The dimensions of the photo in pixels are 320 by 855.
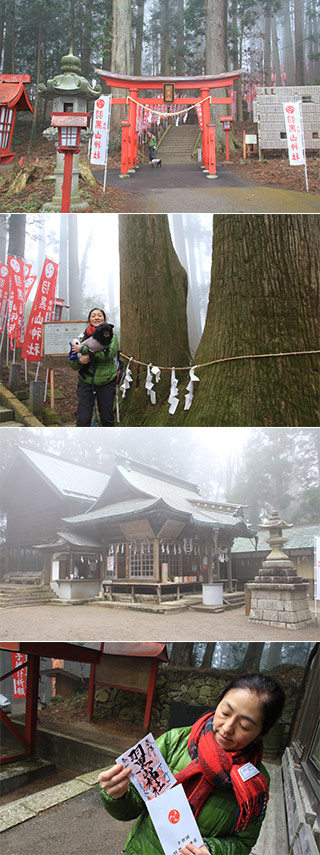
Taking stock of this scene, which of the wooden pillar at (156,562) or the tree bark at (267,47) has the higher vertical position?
the tree bark at (267,47)

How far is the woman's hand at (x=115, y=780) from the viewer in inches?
57.5

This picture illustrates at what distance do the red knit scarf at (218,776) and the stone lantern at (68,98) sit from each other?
278 cm

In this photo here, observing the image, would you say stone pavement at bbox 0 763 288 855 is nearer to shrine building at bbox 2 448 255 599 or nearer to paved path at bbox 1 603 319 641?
paved path at bbox 1 603 319 641

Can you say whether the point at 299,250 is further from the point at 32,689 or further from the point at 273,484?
the point at 32,689

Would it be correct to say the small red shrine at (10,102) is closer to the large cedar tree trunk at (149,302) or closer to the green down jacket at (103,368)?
the large cedar tree trunk at (149,302)

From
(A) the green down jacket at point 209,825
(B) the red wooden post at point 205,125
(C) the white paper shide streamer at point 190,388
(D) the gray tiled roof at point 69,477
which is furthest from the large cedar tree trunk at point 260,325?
(A) the green down jacket at point 209,825

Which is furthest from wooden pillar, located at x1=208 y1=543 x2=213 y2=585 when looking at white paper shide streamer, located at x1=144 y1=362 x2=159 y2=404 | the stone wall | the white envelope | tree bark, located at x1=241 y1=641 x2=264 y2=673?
tree bark, located at x1=241 y1=641 x2=264 y2=673

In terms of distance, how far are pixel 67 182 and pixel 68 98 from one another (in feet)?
1.47

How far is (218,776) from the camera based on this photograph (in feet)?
4.75

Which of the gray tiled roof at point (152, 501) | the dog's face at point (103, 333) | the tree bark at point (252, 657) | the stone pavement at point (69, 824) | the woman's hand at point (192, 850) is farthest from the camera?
the tree bark at point (252, 657)

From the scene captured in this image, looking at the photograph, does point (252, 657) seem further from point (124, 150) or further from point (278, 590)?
point (124, 150)

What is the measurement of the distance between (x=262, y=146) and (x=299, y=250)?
2.58ft

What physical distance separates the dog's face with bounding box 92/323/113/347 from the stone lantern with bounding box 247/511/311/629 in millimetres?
1184

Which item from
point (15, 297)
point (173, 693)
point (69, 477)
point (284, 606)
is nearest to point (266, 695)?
point (284, 606)
